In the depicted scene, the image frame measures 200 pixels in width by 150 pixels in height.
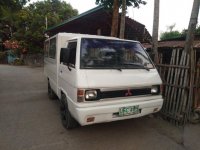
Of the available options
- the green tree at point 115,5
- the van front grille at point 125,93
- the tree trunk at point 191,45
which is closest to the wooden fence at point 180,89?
the tree trunk at point 191,45

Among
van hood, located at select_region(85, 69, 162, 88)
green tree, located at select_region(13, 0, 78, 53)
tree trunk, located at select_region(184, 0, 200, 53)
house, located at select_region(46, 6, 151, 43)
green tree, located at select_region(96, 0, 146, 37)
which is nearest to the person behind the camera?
van hood, located at select_region(85, 69, 162, 88)

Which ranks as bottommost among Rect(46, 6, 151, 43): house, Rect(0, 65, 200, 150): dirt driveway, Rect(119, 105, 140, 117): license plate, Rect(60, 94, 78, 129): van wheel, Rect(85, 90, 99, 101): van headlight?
Rect(0, 65, 200, 150): dirt driveway

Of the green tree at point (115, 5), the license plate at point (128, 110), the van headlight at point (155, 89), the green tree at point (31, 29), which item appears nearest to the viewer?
the license plate at point (128, 110)

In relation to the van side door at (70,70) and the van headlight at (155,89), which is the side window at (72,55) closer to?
the van side door at (70,70)

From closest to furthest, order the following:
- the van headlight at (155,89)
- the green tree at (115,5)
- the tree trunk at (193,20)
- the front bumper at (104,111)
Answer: the front bumper at (104,111) < the van headlight at (155,89) < the tree trunk at (193,20) < the green tree at (115,5)

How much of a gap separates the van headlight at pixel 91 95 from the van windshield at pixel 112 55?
21.2 inches

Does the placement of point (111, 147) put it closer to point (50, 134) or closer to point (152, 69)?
point (50, 134)

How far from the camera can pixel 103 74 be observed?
407cm

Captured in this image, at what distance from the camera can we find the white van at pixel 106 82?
3846mm

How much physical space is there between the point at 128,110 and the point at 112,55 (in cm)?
124

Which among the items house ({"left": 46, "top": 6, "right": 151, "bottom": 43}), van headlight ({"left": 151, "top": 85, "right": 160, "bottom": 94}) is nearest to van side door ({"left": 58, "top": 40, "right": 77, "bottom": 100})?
van headlight ({"left": 151, "top": 85, "right": 160, "bottom": 94})

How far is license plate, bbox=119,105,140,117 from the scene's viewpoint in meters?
4.04

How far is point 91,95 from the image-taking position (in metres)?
3.85

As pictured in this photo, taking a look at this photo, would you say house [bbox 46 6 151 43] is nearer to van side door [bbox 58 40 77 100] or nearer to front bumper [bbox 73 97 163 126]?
van side door [bbox 58 40 77 100]
